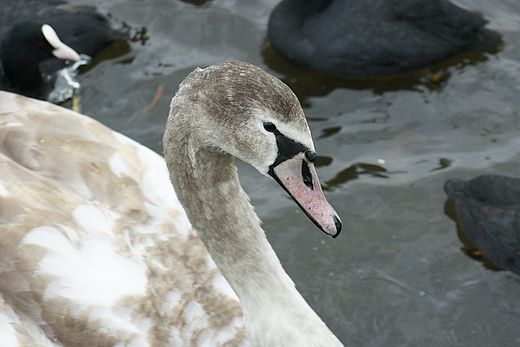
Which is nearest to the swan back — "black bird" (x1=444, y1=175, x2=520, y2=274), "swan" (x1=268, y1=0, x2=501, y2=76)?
"black bird" (x1=444, y1=175, x2=520, y2=274)

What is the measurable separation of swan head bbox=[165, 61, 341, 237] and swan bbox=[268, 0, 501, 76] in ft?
9.66

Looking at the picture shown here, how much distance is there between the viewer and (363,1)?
527cm

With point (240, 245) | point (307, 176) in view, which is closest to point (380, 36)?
point (240, 245)

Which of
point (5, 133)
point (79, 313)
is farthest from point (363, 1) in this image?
point (79, 313)

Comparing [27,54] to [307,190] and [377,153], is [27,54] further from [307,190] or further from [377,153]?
[307,190]

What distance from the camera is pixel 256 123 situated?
227 cm

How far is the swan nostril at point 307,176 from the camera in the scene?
240 centimetres

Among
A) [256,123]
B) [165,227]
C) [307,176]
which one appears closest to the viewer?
[256,123]

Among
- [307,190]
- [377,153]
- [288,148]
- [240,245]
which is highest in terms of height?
[288,148]

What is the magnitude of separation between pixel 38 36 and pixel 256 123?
343cm

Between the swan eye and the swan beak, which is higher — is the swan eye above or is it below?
above

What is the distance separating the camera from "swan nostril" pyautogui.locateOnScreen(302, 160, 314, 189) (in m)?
2.40

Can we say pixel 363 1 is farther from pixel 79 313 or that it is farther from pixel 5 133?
pixel 79 313

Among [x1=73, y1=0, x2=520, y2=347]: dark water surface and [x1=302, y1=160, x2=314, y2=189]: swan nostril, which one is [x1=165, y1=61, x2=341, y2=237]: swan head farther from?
[x1=73, y1=0, x2=520, y2=347]: dark water surface
